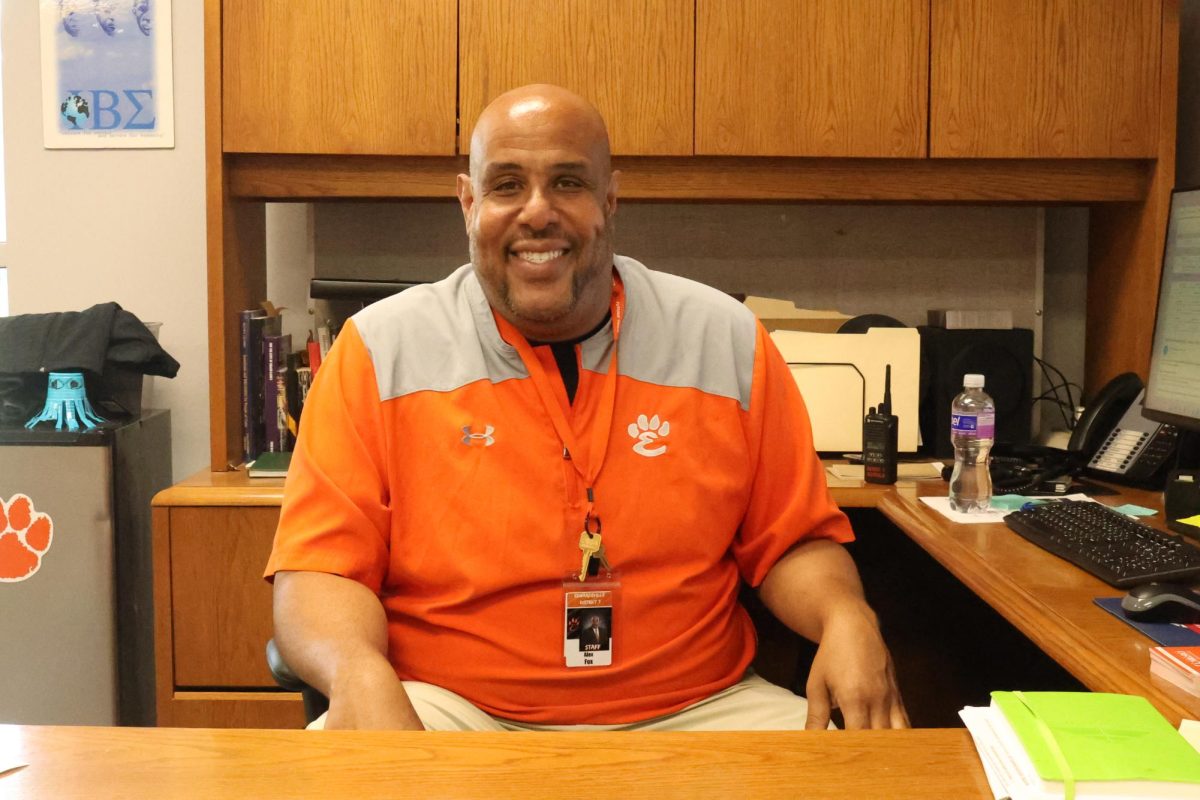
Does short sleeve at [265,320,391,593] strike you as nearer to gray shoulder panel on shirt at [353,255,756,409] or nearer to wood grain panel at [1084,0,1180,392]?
gray shoulder panel on shirt at [353,255,756,409]

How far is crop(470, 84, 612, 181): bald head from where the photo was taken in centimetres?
162

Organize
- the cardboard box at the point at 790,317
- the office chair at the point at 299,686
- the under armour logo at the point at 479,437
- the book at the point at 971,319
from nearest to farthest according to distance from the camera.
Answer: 1. the office chair at the point at 299,686
2. the under armour logo at the point at 479,437
3. the cardboard box at the point at 790,317
4. the book at the point at 971,319

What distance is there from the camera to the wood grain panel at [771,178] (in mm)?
2398

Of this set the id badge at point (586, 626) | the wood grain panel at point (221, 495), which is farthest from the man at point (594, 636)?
the wood grain panel at point (221, 495)

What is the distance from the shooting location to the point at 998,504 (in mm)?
1896

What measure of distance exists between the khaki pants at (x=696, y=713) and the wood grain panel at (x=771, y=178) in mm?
1200

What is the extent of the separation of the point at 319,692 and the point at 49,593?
115 centimetres

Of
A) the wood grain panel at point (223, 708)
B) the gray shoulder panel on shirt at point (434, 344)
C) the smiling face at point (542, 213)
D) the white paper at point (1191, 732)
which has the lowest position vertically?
the wood grain panel at point (223, 708)

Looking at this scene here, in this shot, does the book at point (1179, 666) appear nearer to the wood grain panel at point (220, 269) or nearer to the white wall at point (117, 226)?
the wood grain panel at point (220, 269)

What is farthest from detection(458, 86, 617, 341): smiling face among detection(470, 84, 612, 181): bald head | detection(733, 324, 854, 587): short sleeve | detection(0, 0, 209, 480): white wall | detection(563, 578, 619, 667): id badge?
detection(0, 0, 209, 480): white wall

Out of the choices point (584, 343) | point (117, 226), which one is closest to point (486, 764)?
point (584, 343)

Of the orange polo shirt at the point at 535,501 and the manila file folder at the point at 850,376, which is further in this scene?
the manila file folder at the point at 850,376

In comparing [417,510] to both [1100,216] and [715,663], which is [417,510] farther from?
[1100,216]

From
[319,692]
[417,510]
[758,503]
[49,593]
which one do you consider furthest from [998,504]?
[49,593]
